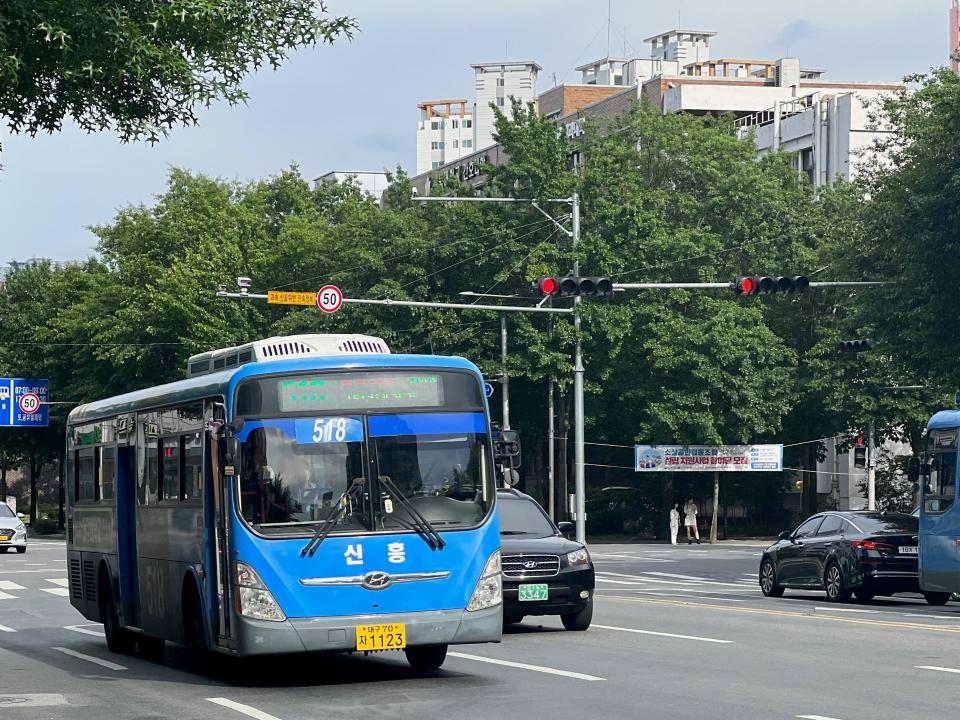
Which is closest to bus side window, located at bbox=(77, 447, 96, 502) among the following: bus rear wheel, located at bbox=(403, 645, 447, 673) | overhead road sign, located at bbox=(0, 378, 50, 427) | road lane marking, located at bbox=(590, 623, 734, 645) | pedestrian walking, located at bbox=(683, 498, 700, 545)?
bus rear wheel, located at bbox=(403, 645, 447, 673)

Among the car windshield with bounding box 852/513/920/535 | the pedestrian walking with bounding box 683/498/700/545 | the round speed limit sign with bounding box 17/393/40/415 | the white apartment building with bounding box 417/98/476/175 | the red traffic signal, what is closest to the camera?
the car windshield with bounding box 852/513/920/535

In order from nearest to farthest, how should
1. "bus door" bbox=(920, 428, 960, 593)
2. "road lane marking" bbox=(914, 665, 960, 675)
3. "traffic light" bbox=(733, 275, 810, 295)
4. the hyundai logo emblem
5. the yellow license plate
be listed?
the yellow license plate
the hyundai logo emblem
"road lane marking" bbox=(914, 665, 960, 675)
"bus door" bbox=(920, 428, 960, 593)
"traffic light" bbox=(733, 275, 810, 295)

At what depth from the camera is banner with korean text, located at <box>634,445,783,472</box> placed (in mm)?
61344

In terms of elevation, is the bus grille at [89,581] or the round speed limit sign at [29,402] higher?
the round speed limit sign at [29,402]

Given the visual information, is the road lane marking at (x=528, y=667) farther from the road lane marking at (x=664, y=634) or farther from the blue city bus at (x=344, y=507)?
the road lane marking at (x=664, y=634)

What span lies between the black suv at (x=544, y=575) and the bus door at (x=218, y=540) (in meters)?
5.40

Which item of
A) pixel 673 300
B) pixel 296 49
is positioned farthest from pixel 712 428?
pixel 296 49

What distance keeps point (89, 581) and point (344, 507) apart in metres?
6.78

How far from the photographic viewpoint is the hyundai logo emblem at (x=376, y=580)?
14.0 metres

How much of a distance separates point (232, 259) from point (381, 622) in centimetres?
5823

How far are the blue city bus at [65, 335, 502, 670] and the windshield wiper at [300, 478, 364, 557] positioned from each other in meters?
0.01

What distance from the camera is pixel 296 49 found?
53.0 ft

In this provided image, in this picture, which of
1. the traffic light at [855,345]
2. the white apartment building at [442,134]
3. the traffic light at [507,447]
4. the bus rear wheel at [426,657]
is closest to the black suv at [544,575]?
the traffic light at [507,447]

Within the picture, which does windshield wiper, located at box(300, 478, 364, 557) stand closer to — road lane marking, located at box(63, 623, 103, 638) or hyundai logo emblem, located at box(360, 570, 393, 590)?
hyundai logo emblem, located at box(360, 570, 393, 590)
